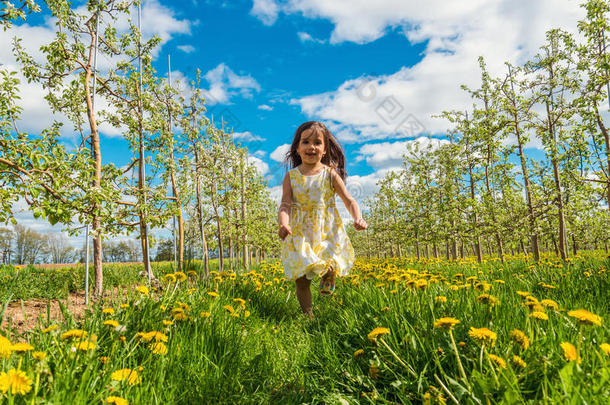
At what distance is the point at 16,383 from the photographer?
1.10m

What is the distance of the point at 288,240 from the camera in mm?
3691

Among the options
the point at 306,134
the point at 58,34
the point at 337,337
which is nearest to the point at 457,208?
the point at 306,134

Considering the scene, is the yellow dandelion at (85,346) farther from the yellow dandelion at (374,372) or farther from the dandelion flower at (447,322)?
the dandelion flower at (447,322)

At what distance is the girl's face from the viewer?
3.83 metres

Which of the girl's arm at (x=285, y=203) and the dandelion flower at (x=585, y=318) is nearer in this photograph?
the dandelion flower at (x=585, y=318)

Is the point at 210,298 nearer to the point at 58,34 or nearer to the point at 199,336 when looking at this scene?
the point at 199,336

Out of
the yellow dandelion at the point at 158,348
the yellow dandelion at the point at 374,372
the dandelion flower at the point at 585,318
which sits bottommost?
the yellow dandelion at the point at 374,372

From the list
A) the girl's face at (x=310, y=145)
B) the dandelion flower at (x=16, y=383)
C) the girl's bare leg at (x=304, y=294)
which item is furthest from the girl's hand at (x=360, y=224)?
the dandelion flower at (x=16, y=383)

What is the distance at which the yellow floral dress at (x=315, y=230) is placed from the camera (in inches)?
138

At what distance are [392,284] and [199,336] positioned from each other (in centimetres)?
193

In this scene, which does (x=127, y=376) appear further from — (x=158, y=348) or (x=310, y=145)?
(x=310, y=145)

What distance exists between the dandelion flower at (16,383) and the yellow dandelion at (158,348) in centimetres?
56

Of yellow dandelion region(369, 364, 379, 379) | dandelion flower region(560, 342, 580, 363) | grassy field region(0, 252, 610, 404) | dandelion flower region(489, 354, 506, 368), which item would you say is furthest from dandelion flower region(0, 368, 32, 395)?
dandelion flower region(560, 342, 580, 363)

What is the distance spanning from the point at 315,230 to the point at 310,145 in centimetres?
102
